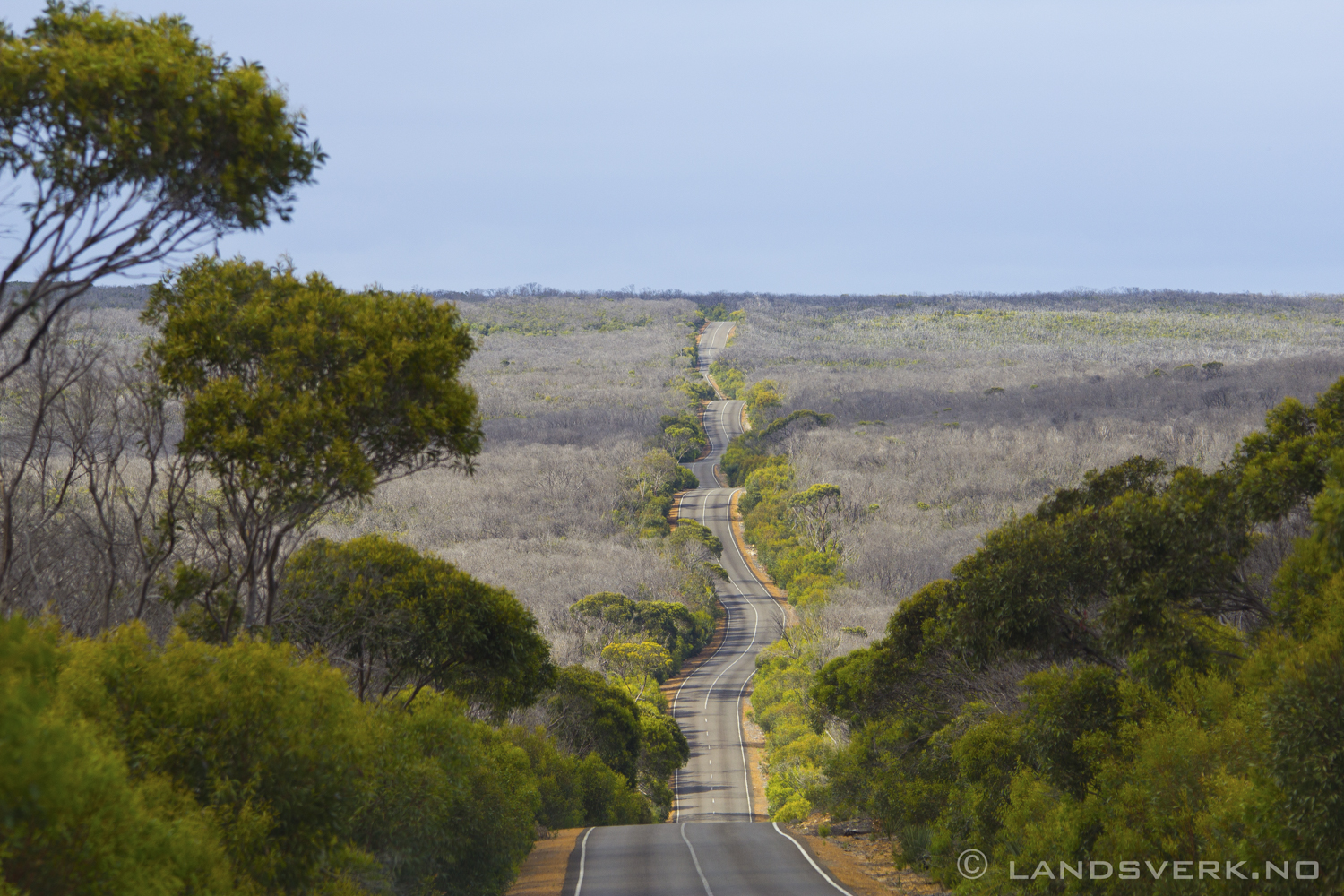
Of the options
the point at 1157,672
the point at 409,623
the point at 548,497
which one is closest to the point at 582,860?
the point at 409,623

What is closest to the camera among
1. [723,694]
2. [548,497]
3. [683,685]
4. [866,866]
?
[866,866]

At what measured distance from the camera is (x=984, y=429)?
11150cm

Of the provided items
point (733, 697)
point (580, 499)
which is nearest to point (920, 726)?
point (733, 697)

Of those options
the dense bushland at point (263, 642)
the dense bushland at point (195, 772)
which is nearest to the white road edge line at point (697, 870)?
the dense bushland at point (263, 642)

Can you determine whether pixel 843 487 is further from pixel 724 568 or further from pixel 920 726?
pixel 920 726

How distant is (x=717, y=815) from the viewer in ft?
153

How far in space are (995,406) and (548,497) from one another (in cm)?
5757

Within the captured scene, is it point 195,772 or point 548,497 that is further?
point 548,497

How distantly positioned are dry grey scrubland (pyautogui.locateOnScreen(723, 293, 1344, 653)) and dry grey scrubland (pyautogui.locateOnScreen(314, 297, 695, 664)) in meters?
17.8

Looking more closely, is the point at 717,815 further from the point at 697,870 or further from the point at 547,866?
the point at 697,870

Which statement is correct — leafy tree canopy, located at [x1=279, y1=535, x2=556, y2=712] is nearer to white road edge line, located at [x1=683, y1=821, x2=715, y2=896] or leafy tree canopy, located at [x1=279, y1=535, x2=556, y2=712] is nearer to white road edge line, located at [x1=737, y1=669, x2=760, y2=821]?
white road edge line, located at [x1=683, y1=821, x2=715, y2=896]

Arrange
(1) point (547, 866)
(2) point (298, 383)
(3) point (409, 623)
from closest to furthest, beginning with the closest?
1. (2) point (298, 383)
2. (3) point (409, 623)
3. (1) point (547, 866)

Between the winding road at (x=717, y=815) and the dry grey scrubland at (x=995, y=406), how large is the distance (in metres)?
8.89

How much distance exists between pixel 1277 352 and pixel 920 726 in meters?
147
